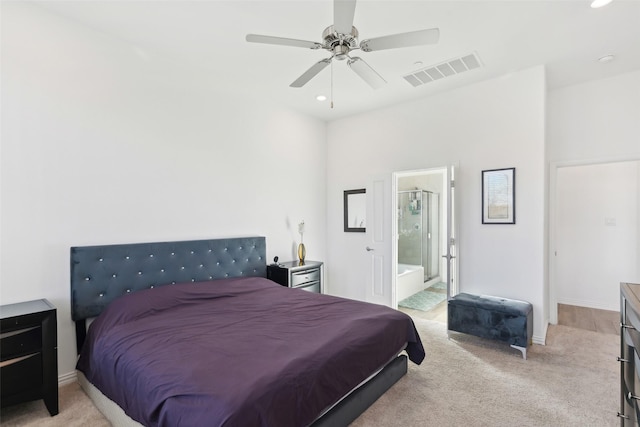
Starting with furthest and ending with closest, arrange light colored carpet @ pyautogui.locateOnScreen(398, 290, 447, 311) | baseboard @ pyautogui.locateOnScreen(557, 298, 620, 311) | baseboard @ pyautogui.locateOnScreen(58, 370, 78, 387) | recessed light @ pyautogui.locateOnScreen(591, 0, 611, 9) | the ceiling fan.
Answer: light colored carpet @ pyautogui.locateOnScreen(398, 290, 447, 311) < baseboard @ pyautogui.locateOnScreen(557, 298, 620, 311) < baseboard @ pyautogui.locateOnScreen(58, 370, 78, 387) < recessed light @ pyautogui.locateOnScreen(591, 0, 611, 9) < the ceiling fan

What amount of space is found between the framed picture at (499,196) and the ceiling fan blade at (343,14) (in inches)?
104

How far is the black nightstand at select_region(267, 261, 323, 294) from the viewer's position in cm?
401

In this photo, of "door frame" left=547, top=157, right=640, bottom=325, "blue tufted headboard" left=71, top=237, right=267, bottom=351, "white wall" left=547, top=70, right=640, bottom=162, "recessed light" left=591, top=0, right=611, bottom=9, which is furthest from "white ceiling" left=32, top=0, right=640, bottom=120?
"blue tufted headboard" left=71, top=237, right=267, bottom=351

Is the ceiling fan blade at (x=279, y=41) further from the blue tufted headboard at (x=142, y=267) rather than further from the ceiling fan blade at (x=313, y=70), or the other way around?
the blue tufted headboard at (x=142, y=267)

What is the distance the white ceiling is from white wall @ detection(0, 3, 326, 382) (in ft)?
0.75

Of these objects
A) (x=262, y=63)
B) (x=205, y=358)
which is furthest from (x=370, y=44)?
(x=205, y=358)

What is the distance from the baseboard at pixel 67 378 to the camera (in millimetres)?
2566

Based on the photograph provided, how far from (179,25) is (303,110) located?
7.69ft

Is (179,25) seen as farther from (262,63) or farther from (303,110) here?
(303,110)

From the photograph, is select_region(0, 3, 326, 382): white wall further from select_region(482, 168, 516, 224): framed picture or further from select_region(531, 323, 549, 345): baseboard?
select_region(531, 323, 549, 345): baseboard

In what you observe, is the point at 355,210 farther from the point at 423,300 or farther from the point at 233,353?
the point at 233,353

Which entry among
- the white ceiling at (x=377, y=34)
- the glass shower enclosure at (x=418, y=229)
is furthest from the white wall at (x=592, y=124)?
the glass shower enclosure at (x=418, y=229)

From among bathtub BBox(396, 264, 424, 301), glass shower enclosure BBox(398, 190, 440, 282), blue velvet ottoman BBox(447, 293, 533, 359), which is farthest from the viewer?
glass shower enclosure BBox(398, 190, 440, 282)

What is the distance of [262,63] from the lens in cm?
333
